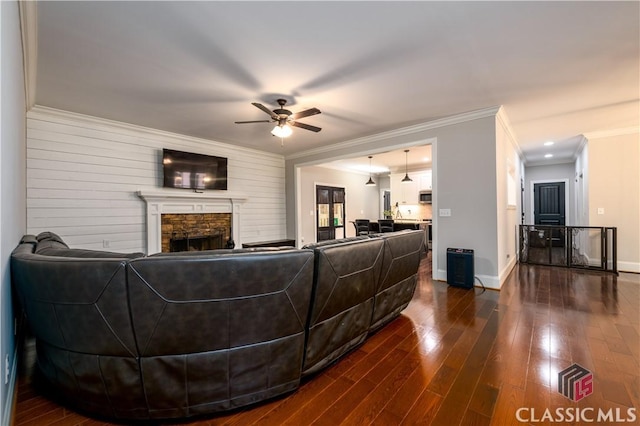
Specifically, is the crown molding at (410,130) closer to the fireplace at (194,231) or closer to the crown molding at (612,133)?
the fireplace at (194,231)

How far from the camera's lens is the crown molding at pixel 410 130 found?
13.3 ft

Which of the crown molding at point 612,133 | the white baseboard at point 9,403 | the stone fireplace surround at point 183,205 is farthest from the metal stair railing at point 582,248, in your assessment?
the white baseboard at point 9,403

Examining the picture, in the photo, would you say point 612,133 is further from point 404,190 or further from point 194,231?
point 194,231

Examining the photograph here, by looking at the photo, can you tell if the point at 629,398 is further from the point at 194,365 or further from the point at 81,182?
the point at 81,182

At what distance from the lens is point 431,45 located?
2475 millimetres

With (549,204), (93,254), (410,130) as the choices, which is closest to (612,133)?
(410,130)

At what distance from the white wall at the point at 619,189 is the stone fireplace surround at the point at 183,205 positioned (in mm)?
7124

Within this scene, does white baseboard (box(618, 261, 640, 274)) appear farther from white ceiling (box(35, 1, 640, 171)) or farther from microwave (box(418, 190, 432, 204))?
microwave (box(418, 190, 432, 204))

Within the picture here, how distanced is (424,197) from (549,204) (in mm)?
4101

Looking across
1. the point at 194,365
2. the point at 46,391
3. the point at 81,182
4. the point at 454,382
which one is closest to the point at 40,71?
the point at 81,182

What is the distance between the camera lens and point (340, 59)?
270cm

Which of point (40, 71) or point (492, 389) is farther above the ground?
point (40, 71)

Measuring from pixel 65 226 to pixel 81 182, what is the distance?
0.69 meters

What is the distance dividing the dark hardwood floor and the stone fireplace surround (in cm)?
254
